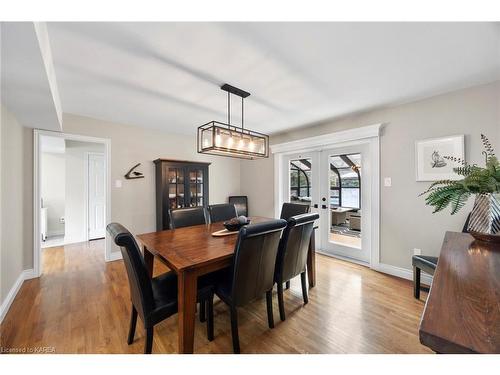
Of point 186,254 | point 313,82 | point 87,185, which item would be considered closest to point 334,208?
point 313,82

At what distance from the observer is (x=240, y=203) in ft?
15.5

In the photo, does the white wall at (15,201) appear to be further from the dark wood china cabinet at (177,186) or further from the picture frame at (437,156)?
the picture frame at (437,156)

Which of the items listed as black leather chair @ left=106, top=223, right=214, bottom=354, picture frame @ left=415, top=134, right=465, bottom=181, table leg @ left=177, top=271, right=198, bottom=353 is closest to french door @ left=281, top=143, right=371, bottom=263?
picture frame @ left=415, top=134, right=465, bottom=181

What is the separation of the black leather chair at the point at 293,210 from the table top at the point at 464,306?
1.78 meters

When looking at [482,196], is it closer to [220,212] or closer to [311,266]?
[311,266]

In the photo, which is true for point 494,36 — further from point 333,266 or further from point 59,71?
point 59,71

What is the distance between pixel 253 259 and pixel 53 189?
5730 millimetres

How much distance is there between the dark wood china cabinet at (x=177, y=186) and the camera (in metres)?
3.56

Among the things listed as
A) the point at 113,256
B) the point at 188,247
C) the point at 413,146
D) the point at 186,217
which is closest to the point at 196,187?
the point at 186,217

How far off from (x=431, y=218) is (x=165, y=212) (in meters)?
3.79

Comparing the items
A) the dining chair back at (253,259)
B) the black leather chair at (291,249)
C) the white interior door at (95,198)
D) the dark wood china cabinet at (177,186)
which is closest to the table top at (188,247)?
the dining chair back at (253,259)
